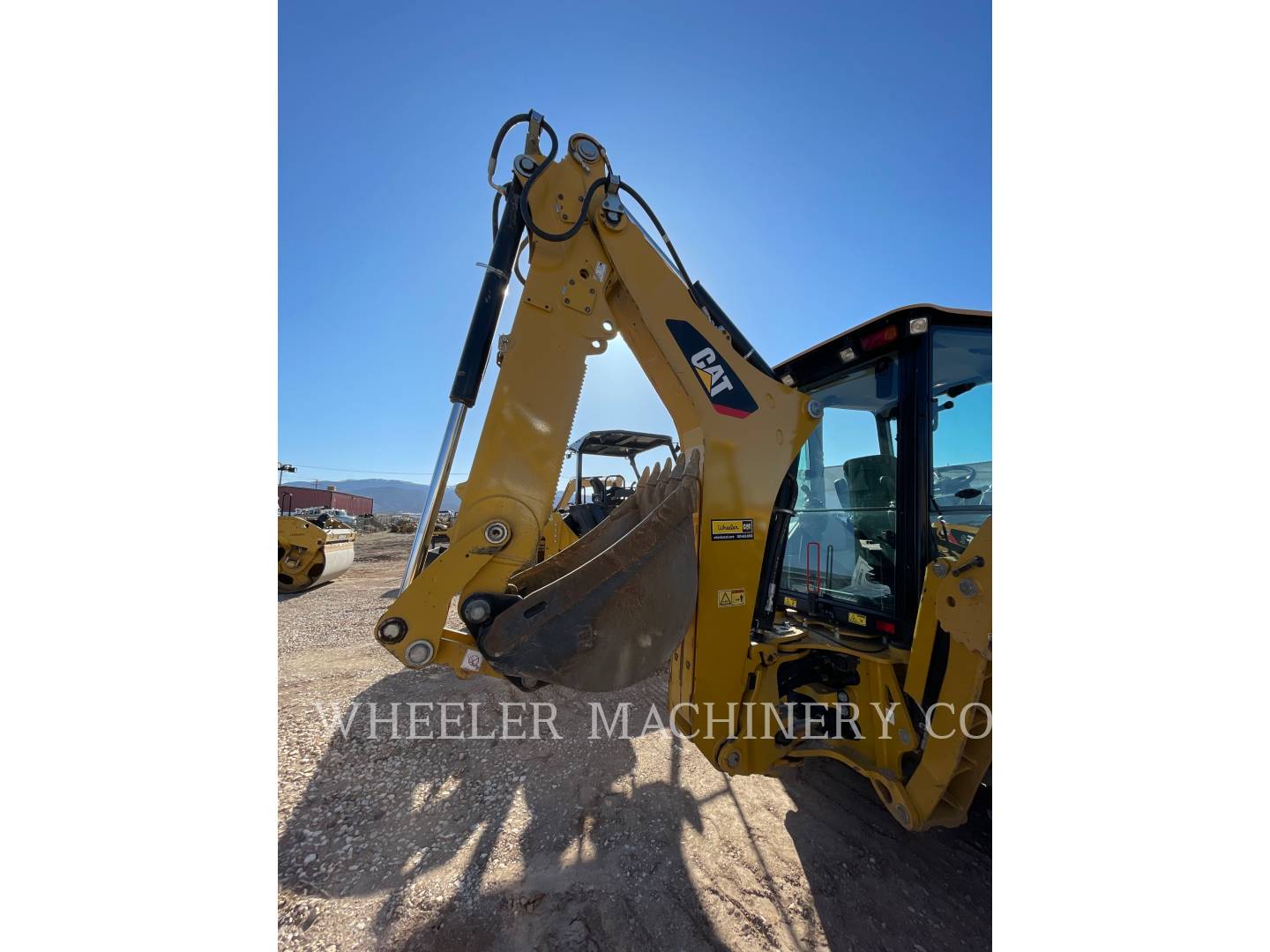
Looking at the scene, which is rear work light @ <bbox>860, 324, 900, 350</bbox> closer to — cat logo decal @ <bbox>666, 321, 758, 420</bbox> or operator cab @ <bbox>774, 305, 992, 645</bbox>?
operator cab @ <bbox>774, 305, 992, 645</bbox>

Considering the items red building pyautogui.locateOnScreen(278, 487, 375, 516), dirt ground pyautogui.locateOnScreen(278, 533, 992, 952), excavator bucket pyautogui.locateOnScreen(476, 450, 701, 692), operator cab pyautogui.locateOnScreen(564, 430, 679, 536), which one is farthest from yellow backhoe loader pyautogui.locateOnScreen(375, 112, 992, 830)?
red building pyautogui.locateOnScreen(278, 487, 375, 516)

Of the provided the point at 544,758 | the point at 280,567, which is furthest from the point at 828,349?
the point at 280,567

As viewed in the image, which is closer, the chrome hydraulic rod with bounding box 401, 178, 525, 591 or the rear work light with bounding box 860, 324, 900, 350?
the chrome hydraulic rod with bounding box 401, 178, 525, 591

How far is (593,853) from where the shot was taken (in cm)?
248

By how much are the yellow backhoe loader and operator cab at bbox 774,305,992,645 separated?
0.04ft

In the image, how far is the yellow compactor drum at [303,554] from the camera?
31.2 ft

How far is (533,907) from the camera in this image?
217cm

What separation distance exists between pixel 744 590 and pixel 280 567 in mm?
10414

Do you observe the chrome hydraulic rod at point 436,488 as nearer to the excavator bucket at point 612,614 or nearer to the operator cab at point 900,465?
the excavator bucket at point 612,614

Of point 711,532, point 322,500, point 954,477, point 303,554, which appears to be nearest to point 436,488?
point 711,532

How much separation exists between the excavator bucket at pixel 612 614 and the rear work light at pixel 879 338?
132 cm

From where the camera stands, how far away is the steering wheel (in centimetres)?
247

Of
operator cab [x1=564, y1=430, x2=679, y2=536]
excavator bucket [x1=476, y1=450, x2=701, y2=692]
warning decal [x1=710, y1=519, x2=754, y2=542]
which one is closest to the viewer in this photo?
excavator bucket [x1=476, y1=450, x2=701, y2=692]

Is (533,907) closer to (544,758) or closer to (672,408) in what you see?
(544,758)
